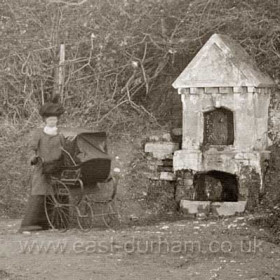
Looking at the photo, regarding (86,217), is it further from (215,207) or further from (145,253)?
(145,253)

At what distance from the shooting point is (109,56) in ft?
49.8

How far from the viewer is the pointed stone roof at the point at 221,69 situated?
12914mm

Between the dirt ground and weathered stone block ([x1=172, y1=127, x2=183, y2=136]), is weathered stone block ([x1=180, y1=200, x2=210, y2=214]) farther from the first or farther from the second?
weathered stone block ([x1=172, y1=127, x2=183, y2=136])

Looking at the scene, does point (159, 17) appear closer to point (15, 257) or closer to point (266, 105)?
point (266, 105)

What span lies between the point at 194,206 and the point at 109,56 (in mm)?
3862

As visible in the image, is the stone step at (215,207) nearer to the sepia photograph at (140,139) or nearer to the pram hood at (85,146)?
the sepia photograph at (140,139)

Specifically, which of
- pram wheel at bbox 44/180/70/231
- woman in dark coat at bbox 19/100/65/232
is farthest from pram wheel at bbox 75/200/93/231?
woman in dark coat at bbox 19/100/65/232

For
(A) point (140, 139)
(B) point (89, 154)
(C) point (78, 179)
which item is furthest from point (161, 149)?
(C) point (78, 179)

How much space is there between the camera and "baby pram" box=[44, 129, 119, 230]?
11.5 m

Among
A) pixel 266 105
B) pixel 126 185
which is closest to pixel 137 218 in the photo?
pixel 126 185

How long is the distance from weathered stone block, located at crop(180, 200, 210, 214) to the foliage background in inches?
72.4

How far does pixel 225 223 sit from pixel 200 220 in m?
0.72

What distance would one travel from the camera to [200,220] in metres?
12.5

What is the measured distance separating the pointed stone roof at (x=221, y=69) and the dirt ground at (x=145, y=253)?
104 inches
